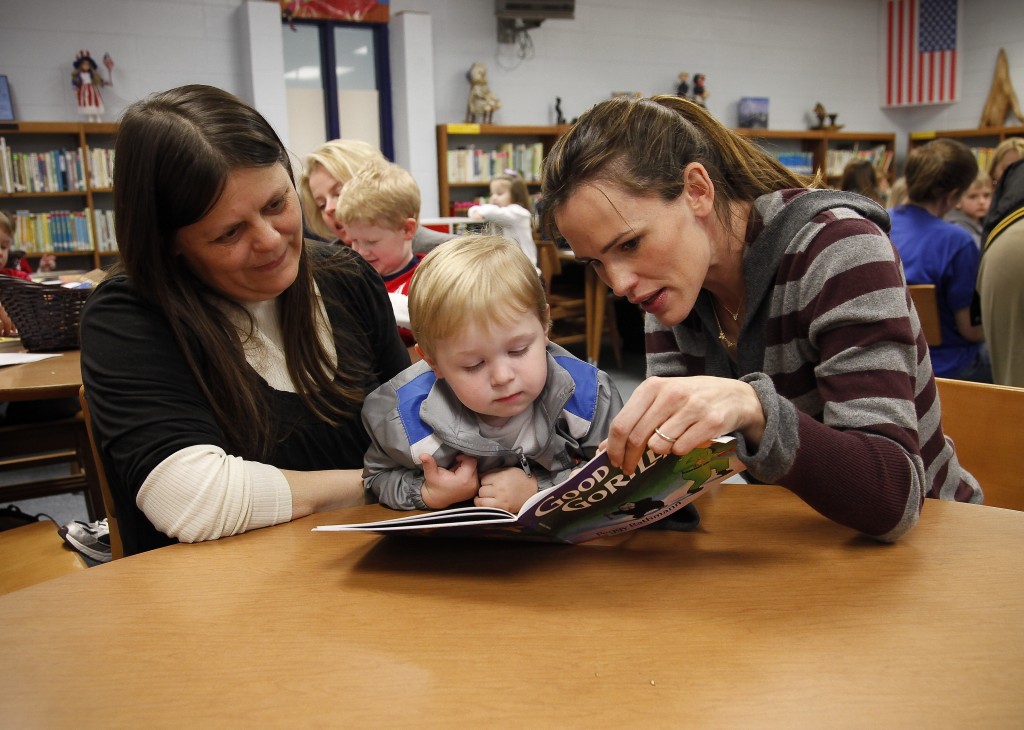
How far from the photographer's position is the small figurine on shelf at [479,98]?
6.74m

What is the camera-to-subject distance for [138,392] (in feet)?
3.71

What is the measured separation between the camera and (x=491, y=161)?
22.6ft

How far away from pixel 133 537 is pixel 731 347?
1022 millimetres

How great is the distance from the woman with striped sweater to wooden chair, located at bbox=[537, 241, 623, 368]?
13.7ft

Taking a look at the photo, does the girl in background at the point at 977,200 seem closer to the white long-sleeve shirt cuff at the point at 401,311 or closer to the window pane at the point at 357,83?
the white long-sleeve shirt cuff at the point at 401,311

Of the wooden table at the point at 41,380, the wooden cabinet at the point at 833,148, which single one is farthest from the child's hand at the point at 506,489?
the wooden cabinet at the point at 833,148

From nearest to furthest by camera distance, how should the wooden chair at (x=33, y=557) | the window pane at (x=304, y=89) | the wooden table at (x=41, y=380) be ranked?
the wooden chair at (x=33, y=557) → the wooden table at (x=41, y=380) → the window pane at (x=304, y=89)

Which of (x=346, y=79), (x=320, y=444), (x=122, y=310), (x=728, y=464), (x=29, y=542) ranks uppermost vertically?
(x=346, y=79)

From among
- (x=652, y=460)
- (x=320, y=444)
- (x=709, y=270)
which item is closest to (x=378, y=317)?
(x=320, y=444)

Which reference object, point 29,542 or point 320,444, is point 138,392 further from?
point 29,542

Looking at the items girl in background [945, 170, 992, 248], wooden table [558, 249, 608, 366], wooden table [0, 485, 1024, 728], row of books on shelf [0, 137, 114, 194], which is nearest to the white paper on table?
wooden table [0, 485, 1024, 728]

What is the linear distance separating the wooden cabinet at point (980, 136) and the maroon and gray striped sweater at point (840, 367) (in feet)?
25.1

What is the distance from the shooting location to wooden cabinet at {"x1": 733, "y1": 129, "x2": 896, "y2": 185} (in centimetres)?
808

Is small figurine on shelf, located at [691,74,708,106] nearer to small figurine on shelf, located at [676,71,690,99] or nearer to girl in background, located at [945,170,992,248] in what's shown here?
small figurine on shelf, located at [676,71,690,99]
